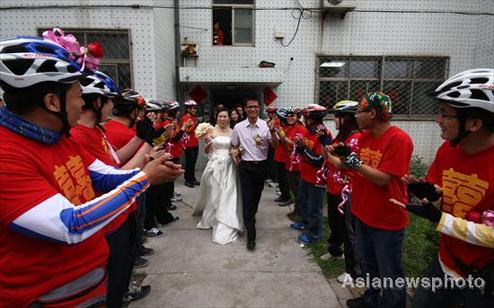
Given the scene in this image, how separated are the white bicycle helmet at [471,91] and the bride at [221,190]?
331cm

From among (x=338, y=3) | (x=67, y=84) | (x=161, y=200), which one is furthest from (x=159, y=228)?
(x=338, y=3)

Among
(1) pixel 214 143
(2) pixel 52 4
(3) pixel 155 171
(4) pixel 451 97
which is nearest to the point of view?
(3) pixel 155 171

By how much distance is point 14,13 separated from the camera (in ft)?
20.1

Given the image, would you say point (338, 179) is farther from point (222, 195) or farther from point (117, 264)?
point (117, 264)

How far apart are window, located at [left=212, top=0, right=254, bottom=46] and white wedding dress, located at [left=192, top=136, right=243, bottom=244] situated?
14.8ft

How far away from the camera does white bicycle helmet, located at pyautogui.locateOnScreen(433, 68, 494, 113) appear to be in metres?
1.67

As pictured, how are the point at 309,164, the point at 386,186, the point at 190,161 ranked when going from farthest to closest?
1. the point at 190,161
2. the point at 309,164
3. the point at 386,186

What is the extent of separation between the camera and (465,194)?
5.77 ft

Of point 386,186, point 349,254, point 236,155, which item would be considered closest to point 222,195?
point 236,155

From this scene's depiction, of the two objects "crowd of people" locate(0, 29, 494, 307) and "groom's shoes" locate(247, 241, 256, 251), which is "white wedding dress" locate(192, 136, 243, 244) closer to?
"groom's shoes" locate(247, 241, 256, 251)

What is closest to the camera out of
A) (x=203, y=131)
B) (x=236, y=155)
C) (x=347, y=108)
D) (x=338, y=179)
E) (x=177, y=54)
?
(x=347, y=108)

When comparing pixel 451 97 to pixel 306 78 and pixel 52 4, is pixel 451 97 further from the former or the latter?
pixel 52 4

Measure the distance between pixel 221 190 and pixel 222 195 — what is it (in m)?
0.10

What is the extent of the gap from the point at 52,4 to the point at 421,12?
9194 mm
